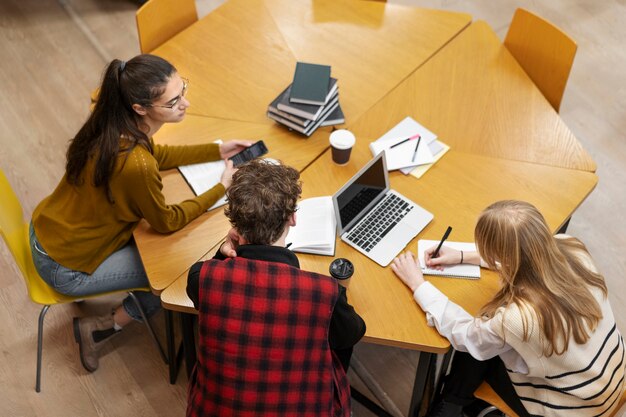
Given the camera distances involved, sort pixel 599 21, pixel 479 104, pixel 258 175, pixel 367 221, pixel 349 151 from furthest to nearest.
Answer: pixel 599 21 → pixel 479 104 → pixel 349 151 → pixel 367 221 → pixel 258 175

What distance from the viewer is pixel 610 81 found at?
3871 mm

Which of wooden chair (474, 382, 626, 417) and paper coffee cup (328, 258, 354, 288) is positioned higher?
paper coffee cup (328, 258, 354, 288)

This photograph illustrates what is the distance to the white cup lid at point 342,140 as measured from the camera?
2.43 metres

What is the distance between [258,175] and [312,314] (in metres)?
0.43

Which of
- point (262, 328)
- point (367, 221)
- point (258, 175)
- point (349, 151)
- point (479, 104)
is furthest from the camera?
point (479, 104)

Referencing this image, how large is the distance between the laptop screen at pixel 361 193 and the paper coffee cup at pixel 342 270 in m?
0.13

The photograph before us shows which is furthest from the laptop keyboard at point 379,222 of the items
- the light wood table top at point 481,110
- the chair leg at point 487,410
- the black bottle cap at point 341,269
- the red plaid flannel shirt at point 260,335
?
the chair leg at point 487,410

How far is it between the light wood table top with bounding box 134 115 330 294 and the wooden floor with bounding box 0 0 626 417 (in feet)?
2.56

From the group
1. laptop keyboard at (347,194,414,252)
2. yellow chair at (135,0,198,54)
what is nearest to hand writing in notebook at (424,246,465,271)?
laptop keyboard at (347,194,414,252)

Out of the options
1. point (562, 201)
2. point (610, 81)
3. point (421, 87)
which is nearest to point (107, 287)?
point (421, 87)

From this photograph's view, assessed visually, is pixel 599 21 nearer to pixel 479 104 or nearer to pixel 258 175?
pixel 479 104

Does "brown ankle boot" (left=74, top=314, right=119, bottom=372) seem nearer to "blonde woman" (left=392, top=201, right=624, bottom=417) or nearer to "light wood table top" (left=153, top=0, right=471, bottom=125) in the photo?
"light wood table top" (left=153, top=0, right=471, bottom=125)

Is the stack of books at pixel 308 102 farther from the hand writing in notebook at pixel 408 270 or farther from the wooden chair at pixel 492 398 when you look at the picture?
the wooden chair at pixel 492 398

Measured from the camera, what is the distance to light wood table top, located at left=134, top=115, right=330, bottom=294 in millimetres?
2240
